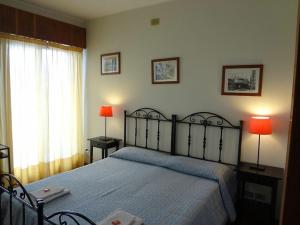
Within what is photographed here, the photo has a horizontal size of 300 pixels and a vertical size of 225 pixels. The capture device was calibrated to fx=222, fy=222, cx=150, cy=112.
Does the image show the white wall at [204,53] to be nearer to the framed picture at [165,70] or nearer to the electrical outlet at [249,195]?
the framed picture at [165,70]

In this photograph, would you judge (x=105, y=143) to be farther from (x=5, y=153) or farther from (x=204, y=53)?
(x=204, y=53)

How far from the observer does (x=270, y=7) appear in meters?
2.47

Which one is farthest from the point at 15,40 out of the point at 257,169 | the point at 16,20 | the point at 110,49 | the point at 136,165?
the point at 257,169

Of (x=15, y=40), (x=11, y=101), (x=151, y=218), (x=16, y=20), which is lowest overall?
(x=151, y=218)

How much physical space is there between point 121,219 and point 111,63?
2770mm

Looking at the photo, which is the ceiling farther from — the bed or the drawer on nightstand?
the drawer on nightstand

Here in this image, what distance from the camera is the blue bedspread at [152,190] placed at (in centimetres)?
180

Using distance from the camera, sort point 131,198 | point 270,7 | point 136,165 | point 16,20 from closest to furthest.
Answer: point 131,198 → point 270,7 → point 136,165 → point 16,20

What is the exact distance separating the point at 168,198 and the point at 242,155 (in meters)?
1.24

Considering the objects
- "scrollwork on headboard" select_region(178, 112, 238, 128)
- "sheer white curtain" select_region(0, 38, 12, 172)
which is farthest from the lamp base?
"sheer white curtain" select_region(0, 38, 12, 172)

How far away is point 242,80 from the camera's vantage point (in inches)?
A: 105

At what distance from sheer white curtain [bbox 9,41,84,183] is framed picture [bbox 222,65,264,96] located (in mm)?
2581

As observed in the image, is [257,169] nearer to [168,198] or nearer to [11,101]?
[168,198]

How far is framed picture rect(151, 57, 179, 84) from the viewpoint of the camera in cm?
313
